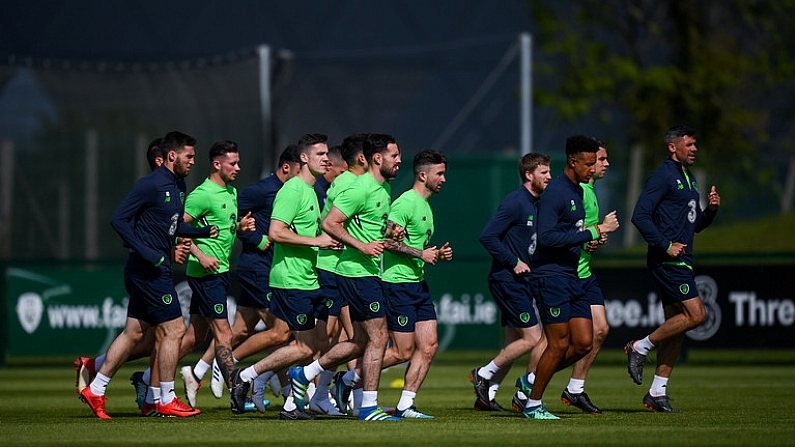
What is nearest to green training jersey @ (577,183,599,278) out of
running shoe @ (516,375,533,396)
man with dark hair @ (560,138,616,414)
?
man with dark hair @ (560,138,616,414)

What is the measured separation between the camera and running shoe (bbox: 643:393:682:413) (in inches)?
521

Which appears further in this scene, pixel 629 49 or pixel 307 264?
pixel 629 49

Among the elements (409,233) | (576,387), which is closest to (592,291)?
(576,387)

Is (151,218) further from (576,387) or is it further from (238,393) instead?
(576,387)

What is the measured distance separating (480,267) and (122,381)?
5.97m

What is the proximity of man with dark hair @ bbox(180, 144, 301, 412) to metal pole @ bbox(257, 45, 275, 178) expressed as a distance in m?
7.56

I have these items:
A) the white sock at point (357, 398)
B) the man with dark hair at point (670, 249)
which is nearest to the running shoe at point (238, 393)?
the white sock at point (357, 398)

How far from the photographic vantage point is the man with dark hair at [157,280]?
42.0 ft

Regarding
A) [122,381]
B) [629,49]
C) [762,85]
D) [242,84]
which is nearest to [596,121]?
[629,49]

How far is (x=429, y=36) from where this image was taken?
1399 inches

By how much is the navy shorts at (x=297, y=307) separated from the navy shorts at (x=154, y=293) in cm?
97

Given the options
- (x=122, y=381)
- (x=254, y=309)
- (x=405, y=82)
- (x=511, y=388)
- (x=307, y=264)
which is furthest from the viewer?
(x=405, y=82)

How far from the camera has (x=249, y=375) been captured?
42.4 ft

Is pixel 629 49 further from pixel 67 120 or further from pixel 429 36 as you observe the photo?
pixel 67 120
